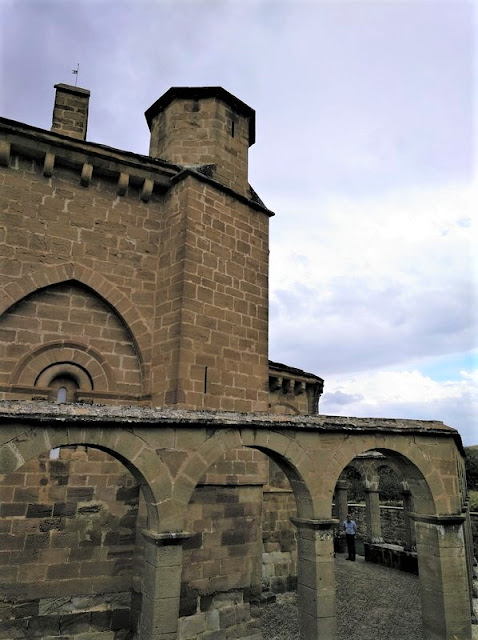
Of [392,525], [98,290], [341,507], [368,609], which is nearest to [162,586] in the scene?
[98,290]

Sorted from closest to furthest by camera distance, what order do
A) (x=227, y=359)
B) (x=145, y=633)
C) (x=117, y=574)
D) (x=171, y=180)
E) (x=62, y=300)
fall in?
(x=145, y=633) < (x=117, y=574) < (x=62, y=300) < (x=227, y=359) < (x=171, y=180)

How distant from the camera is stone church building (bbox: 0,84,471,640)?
5473 millimetres

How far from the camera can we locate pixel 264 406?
8617mm

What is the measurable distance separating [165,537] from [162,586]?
20.1 inches

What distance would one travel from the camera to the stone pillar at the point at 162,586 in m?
4.95

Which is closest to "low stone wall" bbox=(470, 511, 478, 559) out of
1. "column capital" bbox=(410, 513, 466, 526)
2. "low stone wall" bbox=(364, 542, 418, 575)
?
"low stone wall" bbox=(364, 542, 418, 575)

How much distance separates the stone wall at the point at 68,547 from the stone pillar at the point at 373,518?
879 cm

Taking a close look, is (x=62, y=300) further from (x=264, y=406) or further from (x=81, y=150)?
(x=264, y=406)

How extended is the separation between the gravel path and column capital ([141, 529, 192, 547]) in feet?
11.8

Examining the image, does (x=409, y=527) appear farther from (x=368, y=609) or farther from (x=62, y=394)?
(x=62, y=394)

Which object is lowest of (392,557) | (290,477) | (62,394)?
(392,557)

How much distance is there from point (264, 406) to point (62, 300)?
4115 millimetres

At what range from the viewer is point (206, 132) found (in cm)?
957

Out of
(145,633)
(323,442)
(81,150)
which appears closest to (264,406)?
(323,442)
